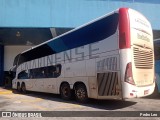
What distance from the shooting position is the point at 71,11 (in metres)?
20.6

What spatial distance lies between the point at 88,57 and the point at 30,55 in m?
7.51

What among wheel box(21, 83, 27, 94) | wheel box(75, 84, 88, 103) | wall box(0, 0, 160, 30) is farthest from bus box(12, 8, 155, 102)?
wall box(0, 0, 160, 30)

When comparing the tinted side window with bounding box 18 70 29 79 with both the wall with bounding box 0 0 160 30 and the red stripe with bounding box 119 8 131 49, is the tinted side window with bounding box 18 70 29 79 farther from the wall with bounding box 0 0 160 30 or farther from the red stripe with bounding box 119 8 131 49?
the red stripe with bounding box 119 8 131 49

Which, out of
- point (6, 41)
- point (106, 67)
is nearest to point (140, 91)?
point (106, 67)

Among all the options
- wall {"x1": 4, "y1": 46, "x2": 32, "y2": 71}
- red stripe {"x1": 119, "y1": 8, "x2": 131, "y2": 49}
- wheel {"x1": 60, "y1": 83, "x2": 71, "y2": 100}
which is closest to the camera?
red stripe {"x1": 119, "y1": 8, "x2": 131, "y2": 49}

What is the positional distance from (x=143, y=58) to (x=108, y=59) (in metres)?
1.30

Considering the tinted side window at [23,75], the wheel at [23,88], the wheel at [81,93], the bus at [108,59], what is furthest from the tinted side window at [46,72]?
the wheel at [81,93]

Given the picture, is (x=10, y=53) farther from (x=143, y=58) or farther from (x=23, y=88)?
(x=143, y=58)

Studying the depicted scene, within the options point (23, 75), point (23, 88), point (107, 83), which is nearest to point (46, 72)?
point (23, 75)

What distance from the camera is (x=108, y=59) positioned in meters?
9.82

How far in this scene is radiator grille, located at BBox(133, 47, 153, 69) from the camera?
31.0 feet

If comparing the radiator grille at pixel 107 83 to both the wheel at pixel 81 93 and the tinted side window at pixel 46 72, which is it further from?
the tinted side window at pixel 46 72

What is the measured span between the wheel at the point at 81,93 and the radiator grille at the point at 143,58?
9.22 feet

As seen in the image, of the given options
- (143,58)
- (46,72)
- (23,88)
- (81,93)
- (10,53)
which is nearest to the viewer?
(143,58)
